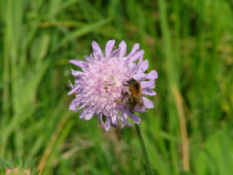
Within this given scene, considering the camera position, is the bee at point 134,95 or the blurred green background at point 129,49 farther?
the blurred green background at point 129,49

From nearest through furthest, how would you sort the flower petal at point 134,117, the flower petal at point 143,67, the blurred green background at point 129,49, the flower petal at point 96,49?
1. the flower petal at point 134,117
2. the flower petal at point 143,67
3. the flower petal at point 96,49
4. the blurred green background at point 129,49

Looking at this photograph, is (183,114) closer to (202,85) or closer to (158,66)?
(202,85)

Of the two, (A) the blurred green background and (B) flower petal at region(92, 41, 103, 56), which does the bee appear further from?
(A) the blurred green background

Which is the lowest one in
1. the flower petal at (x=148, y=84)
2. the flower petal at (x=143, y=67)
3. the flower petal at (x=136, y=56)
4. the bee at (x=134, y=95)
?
the bee at (x=134, y=95)

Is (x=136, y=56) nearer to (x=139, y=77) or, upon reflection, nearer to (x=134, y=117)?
(x=139, y=77)

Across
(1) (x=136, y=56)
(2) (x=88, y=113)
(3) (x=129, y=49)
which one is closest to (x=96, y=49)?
(1) (x=136, y=56)

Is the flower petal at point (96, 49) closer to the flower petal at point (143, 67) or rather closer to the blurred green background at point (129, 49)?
the flower petal at point (143, 67)

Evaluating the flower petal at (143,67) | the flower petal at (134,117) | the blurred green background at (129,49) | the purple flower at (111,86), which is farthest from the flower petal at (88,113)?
the blurred green background at (129,49)
